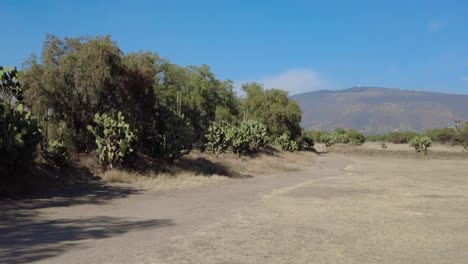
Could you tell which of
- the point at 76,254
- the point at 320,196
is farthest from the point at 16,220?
the point at 320,196

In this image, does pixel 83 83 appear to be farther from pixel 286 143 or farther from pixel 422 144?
pixel 422 144

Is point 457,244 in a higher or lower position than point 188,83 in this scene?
lower

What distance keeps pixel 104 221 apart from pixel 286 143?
41.4 metres

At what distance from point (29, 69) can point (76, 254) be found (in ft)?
46.2

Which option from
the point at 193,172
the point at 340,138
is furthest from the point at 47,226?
the point at 340,138

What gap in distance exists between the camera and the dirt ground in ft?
23.8

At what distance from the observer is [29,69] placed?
18453mm

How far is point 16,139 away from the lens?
12.9m

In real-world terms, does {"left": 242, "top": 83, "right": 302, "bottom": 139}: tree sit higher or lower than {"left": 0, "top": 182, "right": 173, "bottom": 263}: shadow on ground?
higher

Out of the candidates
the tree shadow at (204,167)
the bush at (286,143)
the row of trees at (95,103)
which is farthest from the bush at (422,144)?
the row of trees at (95,103)

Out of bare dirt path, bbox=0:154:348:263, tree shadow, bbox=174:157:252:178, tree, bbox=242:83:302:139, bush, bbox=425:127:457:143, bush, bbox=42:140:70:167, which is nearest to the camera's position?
bare dirt path, bbox=0:154:348:263

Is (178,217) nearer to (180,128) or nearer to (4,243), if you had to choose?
(4,243)

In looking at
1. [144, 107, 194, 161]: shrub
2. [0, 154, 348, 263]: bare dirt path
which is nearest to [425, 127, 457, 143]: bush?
[144, 107, 194, 161]: shrub

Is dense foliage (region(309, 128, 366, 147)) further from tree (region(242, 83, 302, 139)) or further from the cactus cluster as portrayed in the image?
the cactus cluster
